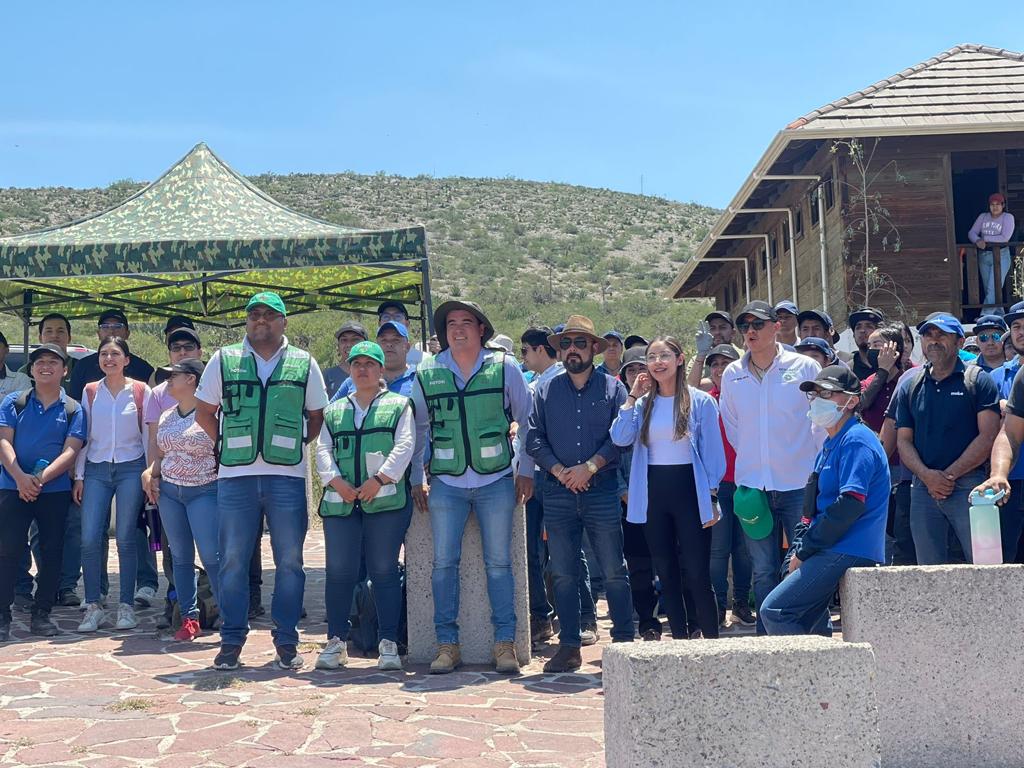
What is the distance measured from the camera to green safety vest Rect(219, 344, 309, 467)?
282 inches

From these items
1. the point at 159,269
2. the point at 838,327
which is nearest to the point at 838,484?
the point at 159,269

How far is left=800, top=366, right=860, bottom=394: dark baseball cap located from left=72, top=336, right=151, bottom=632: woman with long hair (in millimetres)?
5224

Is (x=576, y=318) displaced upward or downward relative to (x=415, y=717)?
upward

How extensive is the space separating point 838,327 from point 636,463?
11278 mm

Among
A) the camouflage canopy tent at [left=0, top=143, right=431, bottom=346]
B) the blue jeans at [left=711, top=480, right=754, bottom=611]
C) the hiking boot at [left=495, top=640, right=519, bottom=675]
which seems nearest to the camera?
the hiking boot at [left=495, top=640, right=519, bottom=675]

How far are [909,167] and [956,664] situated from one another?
13132mm

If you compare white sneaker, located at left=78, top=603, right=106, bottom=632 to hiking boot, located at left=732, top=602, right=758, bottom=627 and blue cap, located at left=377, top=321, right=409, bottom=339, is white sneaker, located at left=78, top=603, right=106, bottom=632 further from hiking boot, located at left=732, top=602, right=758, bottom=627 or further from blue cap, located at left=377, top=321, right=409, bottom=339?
hiking boot, located at left=732, top=602, right=758, bottom=627

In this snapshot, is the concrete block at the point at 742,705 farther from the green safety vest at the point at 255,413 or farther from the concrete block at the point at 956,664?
the green safety vest at the point at 255,413

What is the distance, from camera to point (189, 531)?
828 cm

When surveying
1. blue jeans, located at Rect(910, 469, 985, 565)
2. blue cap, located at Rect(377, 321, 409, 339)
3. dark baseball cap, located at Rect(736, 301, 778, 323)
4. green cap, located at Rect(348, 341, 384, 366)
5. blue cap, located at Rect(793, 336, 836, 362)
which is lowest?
blue jeans, located at Rect(910, 469, 985, 565)

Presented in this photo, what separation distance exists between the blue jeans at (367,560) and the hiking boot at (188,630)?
144 cm

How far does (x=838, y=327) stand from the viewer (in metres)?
17.4

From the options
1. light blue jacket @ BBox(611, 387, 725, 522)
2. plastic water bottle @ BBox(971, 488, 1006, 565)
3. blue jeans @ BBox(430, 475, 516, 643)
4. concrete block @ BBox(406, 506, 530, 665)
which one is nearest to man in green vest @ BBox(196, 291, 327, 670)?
concrete block @ BBox(406, 506, 530, 665)

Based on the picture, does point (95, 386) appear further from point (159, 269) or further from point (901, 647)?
point (901, 647)
